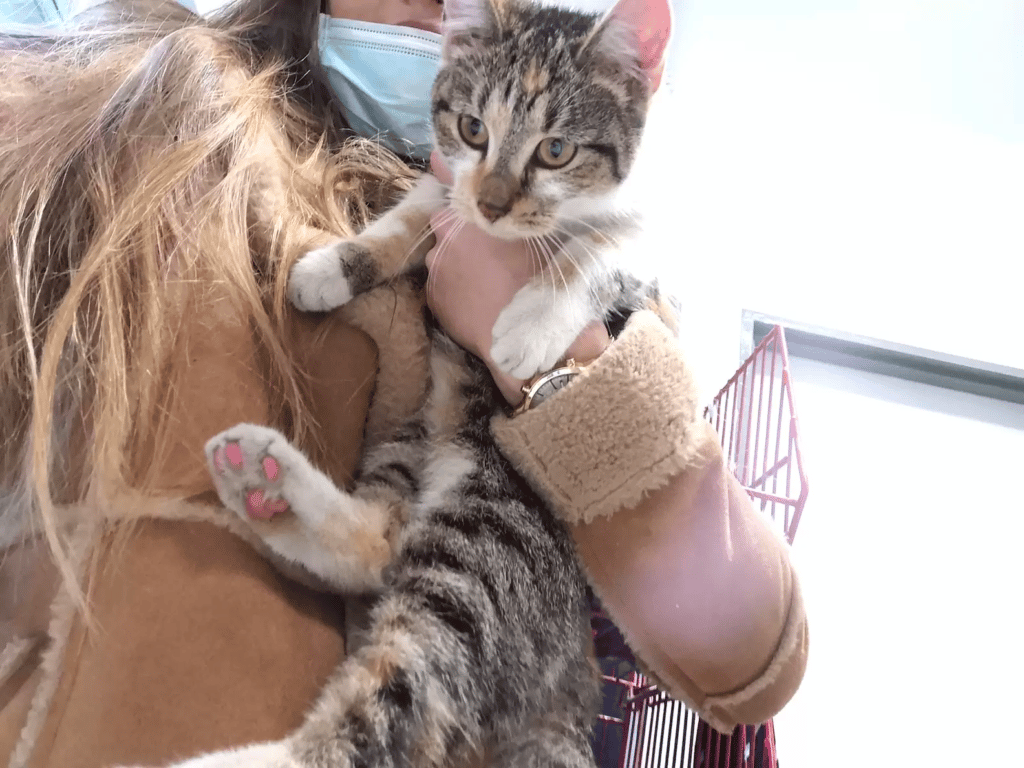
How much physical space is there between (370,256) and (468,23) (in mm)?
387

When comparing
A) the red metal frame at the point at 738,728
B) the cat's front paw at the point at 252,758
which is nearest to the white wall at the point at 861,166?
the red metal frame at the point at 738,728

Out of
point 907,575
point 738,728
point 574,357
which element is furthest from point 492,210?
point 907,575

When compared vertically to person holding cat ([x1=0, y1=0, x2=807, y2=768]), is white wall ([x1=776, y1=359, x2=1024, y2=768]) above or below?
below

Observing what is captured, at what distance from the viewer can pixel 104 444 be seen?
63 centimetres

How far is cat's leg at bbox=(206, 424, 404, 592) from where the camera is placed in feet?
2.27

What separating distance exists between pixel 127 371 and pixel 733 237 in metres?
1.66

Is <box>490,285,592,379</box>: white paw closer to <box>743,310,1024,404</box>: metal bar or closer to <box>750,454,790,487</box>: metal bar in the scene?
<box>750,454,790,487</box>: metal bar

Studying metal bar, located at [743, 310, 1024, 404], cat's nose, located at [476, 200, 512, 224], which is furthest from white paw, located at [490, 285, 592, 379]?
metal bar, located at [743, 310, 1024, 404]

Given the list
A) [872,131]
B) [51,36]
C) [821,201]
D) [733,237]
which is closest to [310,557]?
[51,36]

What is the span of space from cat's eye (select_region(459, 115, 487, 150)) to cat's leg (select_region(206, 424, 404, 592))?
1.67 ft

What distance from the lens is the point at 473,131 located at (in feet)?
3.12

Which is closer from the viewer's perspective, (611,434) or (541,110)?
(611,434)

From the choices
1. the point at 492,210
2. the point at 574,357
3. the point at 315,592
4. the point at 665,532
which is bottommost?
the point at 315,592

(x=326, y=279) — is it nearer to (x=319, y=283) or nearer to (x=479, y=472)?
(x=319, y=283)
